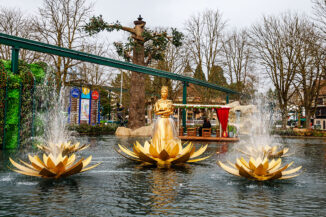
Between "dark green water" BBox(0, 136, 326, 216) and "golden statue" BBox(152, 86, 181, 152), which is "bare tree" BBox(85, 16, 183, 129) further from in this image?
"dark green water" BBox(0, 136, 326, 216)

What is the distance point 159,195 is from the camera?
5.29 meters

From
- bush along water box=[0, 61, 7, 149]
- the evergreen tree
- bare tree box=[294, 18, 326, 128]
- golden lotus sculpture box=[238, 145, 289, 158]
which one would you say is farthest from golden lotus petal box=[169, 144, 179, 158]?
the evergreen tree

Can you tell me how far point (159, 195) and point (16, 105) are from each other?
940 cm

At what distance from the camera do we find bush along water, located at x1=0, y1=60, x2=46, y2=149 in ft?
40.7

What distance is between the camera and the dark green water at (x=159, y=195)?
4.37 m

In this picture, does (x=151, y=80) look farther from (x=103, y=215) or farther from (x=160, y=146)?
(x=103, y=215)

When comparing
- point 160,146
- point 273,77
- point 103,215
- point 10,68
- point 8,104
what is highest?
point 273,77

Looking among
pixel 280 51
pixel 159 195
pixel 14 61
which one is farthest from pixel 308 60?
pixel 159 195

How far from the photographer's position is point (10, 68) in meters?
13.1

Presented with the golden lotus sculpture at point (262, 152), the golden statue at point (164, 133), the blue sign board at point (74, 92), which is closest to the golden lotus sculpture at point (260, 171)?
the golden statue at point (164, 133)

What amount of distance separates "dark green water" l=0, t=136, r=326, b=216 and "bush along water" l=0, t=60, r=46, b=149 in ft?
17.8

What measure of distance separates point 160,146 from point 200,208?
426cm

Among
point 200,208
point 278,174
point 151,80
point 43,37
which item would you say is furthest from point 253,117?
point 200,208

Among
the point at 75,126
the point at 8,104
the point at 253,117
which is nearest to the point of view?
the point at 8,104
